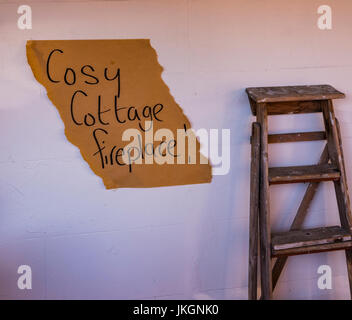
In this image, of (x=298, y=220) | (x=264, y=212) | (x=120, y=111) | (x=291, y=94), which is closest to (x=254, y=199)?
(x=264, y=212)

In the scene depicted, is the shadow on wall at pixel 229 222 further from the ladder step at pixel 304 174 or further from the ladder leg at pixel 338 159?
the ladder leg at pixel 338 159

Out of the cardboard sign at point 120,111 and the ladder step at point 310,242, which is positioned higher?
the cardboard sign at point 120,111

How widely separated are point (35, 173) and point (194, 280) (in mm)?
884

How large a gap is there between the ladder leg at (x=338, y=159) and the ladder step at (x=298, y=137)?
0.24 ft

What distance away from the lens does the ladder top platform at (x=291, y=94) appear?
1.54 m

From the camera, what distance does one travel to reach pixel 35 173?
1.57m

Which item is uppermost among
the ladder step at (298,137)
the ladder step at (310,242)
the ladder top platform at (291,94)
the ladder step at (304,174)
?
the ladder top platform at (291,94)

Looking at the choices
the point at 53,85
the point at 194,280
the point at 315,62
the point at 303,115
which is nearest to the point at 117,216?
the point at 194,280

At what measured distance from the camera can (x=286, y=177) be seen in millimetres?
1565

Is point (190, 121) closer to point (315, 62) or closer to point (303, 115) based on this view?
point (303, 115)

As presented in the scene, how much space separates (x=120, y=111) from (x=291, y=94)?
0.74m

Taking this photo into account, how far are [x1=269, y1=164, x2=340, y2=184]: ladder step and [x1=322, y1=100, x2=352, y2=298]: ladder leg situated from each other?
0.03 meters

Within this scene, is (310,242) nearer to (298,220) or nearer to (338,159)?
(298,220)

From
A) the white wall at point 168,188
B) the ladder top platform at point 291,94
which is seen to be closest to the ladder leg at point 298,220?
the white wall at point 168,188
